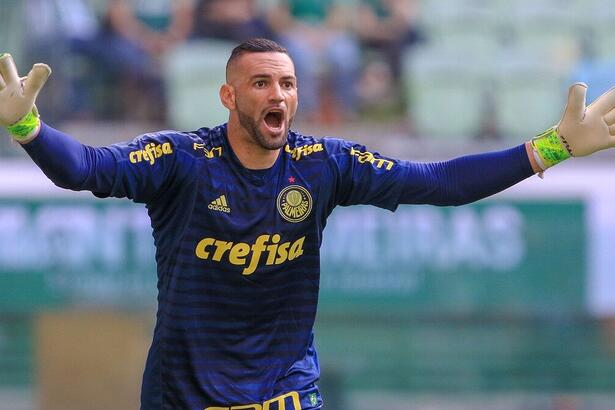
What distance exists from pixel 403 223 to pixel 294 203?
17.9 feet

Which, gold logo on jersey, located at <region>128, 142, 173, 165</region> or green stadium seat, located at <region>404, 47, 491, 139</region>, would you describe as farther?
green stadium seat, located at <region>404, 47, 491, 139</region>

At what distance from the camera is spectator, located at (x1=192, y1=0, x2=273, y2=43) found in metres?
9.89

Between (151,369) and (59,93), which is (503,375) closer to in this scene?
(59,93)

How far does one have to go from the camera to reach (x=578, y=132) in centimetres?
444

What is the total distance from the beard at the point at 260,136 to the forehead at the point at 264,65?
6.1 inches

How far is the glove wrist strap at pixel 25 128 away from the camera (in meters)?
3.97

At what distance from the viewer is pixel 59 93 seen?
9.82 meters

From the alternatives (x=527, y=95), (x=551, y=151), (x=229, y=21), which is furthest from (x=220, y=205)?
(x=527, y=95)

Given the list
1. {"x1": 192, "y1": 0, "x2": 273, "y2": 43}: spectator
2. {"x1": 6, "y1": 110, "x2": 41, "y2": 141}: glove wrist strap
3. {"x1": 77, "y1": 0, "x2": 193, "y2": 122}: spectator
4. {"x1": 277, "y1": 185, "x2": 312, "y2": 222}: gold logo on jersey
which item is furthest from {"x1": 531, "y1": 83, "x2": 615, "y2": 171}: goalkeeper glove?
{"x1": 77, "y1": 0, "x2": 193, "y2": 122}: spectator

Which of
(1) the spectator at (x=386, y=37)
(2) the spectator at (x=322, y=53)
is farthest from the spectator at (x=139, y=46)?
(1) the spectator at (x=386, y=37)

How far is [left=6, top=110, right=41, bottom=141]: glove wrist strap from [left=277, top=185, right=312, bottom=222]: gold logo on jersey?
93cm

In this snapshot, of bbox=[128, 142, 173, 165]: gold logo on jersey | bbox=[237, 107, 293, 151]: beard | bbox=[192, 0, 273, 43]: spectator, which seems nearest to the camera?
bbox=[128, 142, 173, 165]: gold logo on jersey

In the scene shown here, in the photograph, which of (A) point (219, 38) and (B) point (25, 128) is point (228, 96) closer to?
(B) point (25, 128)

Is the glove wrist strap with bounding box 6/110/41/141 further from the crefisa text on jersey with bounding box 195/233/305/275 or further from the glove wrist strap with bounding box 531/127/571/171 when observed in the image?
the glove wrist strap with bounding box 531/127/571/171
